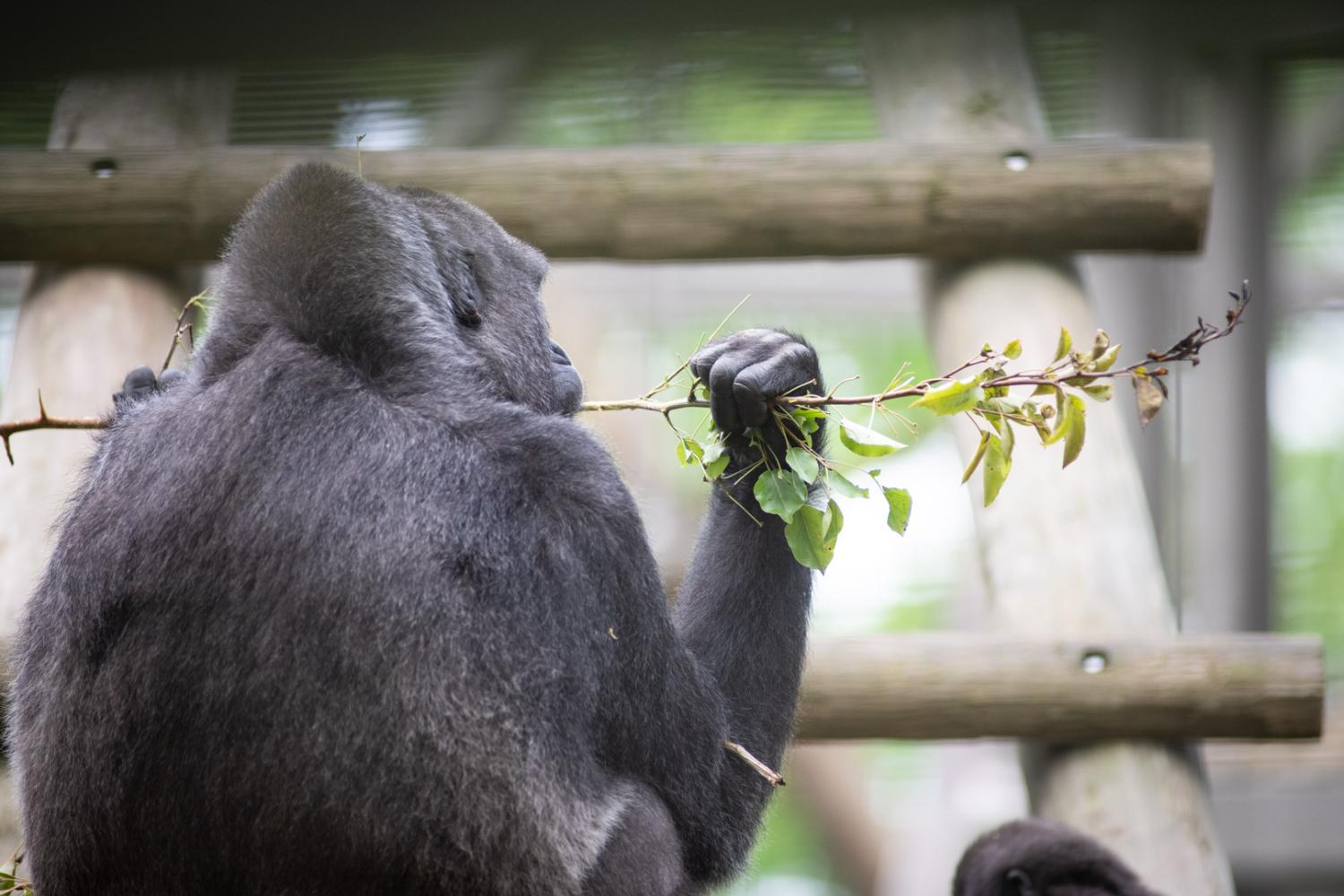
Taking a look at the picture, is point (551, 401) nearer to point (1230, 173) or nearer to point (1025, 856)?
point (1025, 856)

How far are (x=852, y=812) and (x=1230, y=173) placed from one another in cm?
490

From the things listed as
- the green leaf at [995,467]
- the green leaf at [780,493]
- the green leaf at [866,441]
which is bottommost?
the green leaf at [780,493]

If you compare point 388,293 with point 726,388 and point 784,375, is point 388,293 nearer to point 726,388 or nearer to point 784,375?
point 726,388

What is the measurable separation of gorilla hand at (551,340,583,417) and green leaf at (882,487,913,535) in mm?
694

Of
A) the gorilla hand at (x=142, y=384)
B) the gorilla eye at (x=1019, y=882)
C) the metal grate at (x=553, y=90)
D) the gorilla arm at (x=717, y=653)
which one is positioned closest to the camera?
the gorilla arm at (x=717, y=653)

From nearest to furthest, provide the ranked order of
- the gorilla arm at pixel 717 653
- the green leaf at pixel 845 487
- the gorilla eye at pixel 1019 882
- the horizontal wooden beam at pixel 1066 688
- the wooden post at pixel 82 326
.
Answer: the gorilla arm at pixel 717 653 → the green leaf at pixel 845 487 → the wooden post at pixel 82 326 → the horizontal wooden beam at pixel 1066 688 → the gorilla eye at pixel 1019 882

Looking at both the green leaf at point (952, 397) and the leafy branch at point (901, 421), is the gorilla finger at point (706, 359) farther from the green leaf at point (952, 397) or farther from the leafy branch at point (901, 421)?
the green leaf at point (952, 397)

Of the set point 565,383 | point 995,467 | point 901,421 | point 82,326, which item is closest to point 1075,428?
point 995,467

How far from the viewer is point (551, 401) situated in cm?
264

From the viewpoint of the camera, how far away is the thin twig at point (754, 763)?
2307 mm

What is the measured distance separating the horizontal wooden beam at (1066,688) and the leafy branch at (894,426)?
1.29 metres

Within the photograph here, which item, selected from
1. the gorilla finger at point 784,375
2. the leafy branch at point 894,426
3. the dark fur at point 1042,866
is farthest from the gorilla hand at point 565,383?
the dark fur at point 1042,866

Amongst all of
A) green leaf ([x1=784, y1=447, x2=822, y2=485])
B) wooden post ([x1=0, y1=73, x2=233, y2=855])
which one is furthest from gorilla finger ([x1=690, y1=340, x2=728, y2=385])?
wooden post ([x1=0, y1=73, x2=233, y2=855])

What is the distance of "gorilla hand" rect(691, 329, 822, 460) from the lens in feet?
7.86
